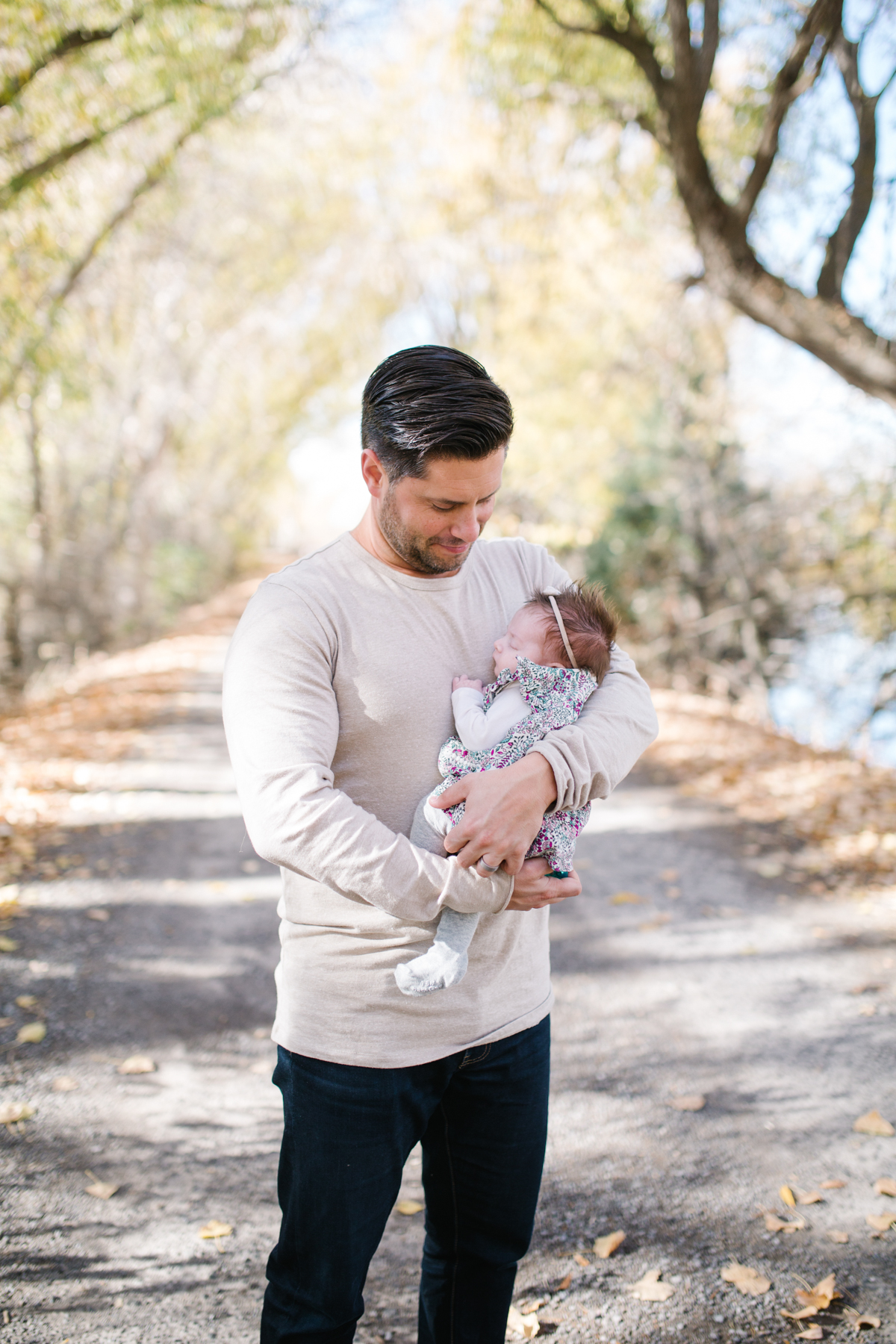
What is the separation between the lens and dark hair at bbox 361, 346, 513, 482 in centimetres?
156

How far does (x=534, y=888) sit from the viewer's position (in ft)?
5.31

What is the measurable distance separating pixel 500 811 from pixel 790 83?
19.6 feet

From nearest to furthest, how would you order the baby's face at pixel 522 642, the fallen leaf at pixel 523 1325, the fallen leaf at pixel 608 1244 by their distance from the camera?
1. the baby's face at pixel 522 642
2. the fallen leaf at pixel 523 1325
3. the fallen leaf at pixel 608 1244

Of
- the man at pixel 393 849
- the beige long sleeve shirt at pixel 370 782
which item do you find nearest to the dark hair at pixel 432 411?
the man at pixel 393 849

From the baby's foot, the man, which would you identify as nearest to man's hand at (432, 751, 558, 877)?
the man

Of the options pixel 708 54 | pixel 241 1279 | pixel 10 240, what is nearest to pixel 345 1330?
pixel 241 1279

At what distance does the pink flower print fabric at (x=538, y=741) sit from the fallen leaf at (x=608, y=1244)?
66.9 inches

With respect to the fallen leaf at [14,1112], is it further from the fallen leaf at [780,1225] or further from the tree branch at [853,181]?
the tree branch at [853,181]

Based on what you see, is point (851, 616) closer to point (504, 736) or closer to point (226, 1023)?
point (226, 1023)

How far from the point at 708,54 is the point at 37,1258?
7012mm

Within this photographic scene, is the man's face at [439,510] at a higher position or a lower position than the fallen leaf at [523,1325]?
higher

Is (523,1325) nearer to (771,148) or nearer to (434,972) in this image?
(434,972)

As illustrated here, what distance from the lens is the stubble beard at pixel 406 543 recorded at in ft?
5.43

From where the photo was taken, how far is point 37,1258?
2.56 m
